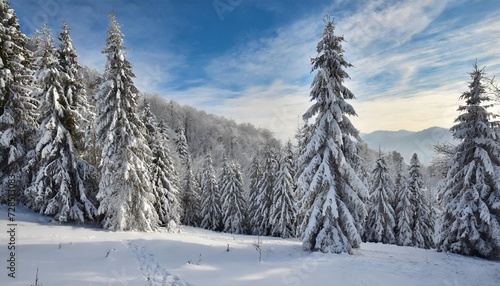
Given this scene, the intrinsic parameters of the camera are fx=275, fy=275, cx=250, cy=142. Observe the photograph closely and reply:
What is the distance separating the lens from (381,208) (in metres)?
33.0

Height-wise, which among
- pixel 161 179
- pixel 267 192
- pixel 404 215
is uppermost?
pixel 161 179

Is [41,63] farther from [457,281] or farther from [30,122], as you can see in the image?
[457,281]

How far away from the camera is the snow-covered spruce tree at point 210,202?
43.3m

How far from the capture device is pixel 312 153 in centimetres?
1600

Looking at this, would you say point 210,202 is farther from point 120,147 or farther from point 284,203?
point 120,147

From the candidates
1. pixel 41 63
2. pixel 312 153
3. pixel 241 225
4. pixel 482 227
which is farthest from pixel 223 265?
pixel 241 225

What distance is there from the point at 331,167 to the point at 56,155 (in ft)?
60.7

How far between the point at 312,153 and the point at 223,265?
26.0 feet

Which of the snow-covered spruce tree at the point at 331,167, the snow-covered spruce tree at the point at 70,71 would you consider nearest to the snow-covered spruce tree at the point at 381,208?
the snow-covered spruce tree at the point at 331,167

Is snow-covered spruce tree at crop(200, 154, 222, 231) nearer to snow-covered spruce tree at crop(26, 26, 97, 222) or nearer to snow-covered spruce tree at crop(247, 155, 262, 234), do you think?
snow-covered spruce tree at crop(247, 155, 262, 234)

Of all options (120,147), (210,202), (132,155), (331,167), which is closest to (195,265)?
(331,167)

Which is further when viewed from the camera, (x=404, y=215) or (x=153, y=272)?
(x=404, y=215)

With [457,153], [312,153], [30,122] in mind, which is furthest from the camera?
[30,122]

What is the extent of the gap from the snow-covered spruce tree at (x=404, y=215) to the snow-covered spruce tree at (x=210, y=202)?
82.9 ft
